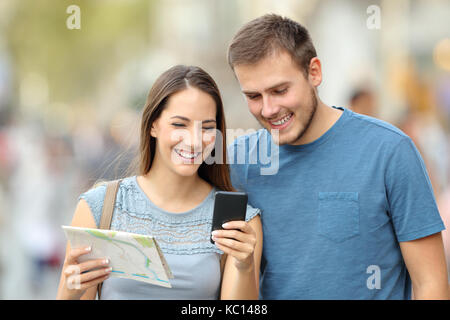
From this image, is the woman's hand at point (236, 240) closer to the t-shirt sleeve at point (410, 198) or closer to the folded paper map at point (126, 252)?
the folded paper map at point (126, 252)

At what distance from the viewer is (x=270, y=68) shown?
2.86 metres

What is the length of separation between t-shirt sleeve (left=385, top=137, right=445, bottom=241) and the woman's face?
902 millimetres

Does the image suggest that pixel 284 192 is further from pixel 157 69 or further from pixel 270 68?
pixel 157 69

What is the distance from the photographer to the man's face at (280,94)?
2857 millimetres

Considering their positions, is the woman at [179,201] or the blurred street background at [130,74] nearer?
the woman at [179,201]

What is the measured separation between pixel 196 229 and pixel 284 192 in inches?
19.0

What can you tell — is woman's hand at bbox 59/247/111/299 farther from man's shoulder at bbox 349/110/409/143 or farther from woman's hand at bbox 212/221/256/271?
man's shoulder at bbox 349/110/409/143

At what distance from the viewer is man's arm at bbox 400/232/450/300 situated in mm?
2713

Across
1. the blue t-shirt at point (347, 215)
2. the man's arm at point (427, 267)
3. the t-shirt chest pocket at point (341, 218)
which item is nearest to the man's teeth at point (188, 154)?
the blue t-shirt at point (347, 215)

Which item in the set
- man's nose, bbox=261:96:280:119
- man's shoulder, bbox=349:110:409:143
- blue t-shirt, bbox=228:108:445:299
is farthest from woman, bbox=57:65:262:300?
man's shoulder, bbox=349:110:409:143

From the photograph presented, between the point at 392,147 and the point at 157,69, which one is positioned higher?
the point at 157,69

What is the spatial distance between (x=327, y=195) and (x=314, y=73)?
2.15ft

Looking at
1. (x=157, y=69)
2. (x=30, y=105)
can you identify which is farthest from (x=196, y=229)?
(x=30, y=105)

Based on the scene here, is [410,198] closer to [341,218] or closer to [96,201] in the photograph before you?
[341,218]
